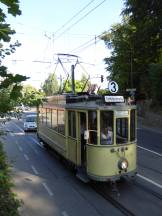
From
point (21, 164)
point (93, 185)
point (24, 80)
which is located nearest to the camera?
point (24, 80)

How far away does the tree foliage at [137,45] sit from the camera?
38.7 metres

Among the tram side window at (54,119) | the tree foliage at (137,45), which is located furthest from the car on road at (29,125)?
the tram side window at (54,119)

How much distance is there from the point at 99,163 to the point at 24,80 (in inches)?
377

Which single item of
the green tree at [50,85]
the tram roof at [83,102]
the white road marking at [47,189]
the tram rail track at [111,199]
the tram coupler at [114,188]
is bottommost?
the white road marking at [47,189]

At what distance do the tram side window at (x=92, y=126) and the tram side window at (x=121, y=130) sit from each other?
0.70 m

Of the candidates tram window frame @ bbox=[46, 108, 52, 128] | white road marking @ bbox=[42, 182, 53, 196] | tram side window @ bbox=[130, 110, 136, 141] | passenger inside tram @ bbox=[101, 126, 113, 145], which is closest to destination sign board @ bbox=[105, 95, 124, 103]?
tram side window @ bbox=[130, 110, 136, 141]

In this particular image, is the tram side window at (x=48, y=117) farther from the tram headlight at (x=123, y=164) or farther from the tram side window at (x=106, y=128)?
the tram headlight at (x=123, y=164)

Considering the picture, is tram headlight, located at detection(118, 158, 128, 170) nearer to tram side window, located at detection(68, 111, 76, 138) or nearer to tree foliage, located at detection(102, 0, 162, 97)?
tram side window, located at detection(68, 111, 76, 138)

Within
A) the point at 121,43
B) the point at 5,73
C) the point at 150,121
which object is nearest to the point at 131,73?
the point at 121,43

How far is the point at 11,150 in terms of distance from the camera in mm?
23672

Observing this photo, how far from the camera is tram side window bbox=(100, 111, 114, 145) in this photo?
12.5 m

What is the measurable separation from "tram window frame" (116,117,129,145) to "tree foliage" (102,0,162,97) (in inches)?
1031

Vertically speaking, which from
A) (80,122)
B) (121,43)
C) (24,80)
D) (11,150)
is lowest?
(11,150)

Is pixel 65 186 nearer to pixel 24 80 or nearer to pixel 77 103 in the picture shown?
pixel 77 103
